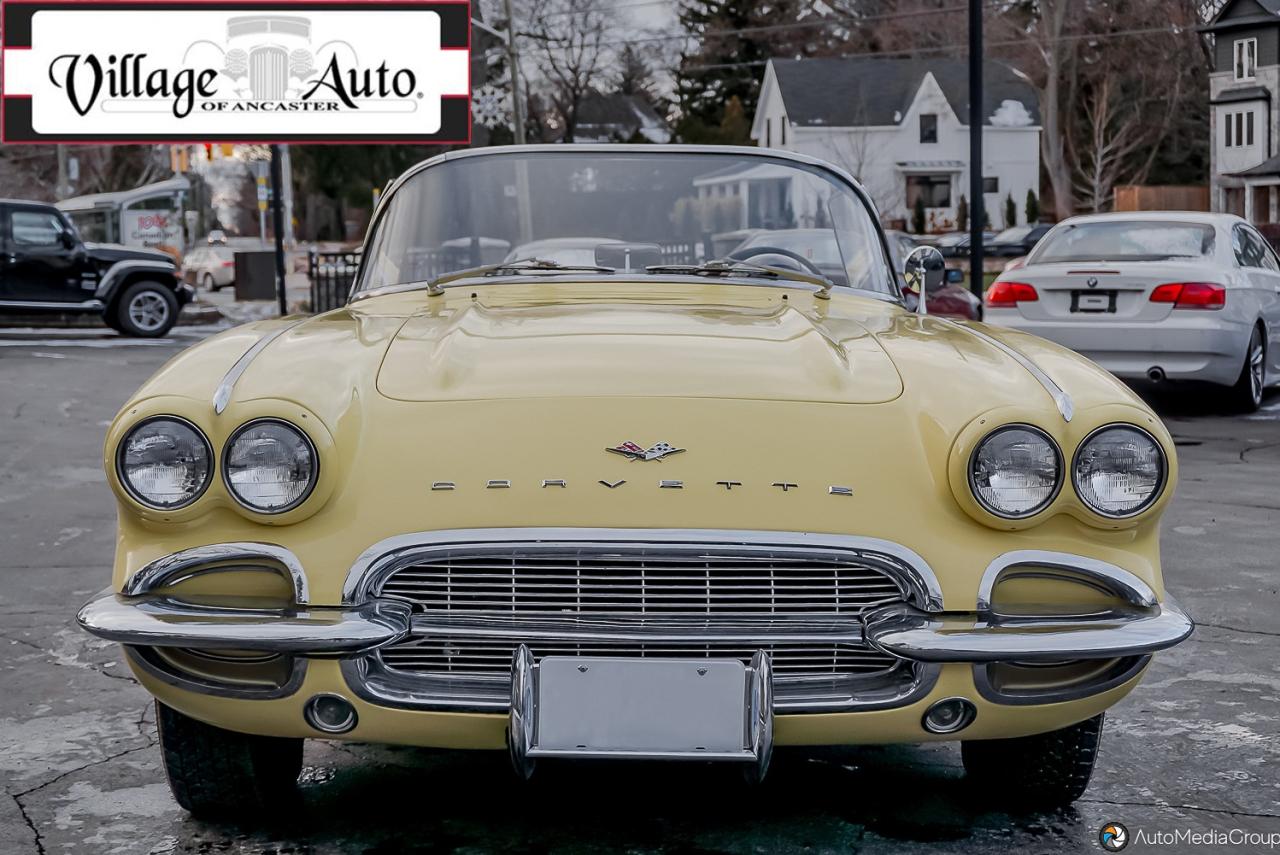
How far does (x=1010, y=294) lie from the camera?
11.4 meters

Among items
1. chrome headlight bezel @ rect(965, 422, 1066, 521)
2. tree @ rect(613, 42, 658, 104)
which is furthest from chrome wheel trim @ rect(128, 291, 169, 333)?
tree @ rect(613, 42, 658, 104)

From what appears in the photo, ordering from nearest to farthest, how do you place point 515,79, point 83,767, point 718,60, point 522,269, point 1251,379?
point 83,767 → point 522,269 → point 1251,379 → point 515,79 → point 718,60

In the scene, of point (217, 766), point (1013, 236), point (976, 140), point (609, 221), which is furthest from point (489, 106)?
point (217, 766)

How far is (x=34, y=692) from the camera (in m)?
4.47

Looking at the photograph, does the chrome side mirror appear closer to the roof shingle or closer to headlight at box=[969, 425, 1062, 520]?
headlight at box=[969, 425, 1062, 520]

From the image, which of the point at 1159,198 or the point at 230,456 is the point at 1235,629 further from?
the point at 1159,198

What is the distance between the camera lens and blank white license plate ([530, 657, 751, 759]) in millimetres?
2789

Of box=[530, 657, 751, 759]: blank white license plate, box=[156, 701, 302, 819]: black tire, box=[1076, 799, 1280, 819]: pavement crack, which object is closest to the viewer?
box=[530, 657, 751, 759]: blank white license plate

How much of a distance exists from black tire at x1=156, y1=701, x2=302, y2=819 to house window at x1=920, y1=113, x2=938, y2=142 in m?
62.6

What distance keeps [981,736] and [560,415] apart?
3.27ft

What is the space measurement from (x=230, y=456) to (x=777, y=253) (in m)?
2.04

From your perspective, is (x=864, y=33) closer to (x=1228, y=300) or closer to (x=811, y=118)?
(x=811, y=118)

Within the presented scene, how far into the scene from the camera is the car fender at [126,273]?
19812 millimetres

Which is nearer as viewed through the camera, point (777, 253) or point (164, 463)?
point (164, 463)
